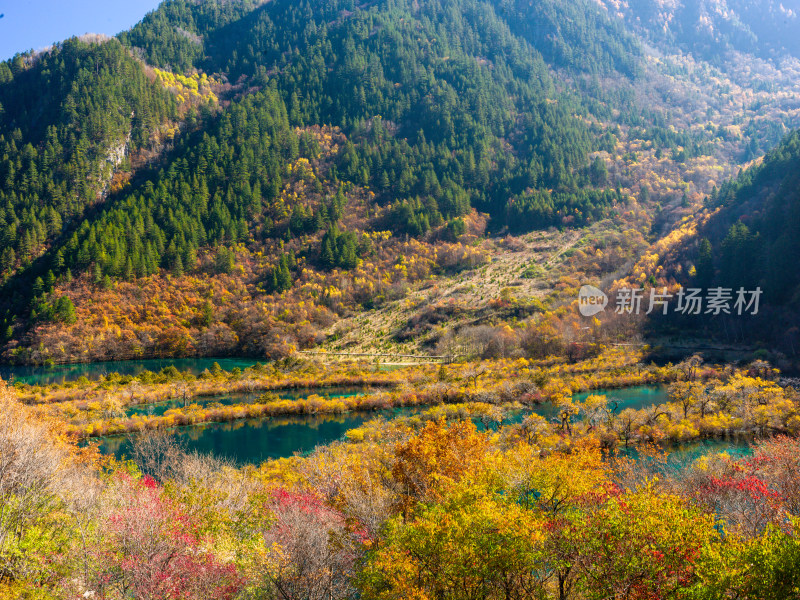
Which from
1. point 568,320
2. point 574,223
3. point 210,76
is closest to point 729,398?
point 568,320

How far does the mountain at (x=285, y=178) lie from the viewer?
356ft

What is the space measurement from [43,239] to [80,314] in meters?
31.3

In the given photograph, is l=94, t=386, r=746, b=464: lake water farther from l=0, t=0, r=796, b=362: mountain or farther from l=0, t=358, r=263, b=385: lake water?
l=0, t=0, r=796, b=362: mountain

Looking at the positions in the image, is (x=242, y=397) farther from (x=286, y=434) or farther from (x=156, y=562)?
(x=156, y=562)

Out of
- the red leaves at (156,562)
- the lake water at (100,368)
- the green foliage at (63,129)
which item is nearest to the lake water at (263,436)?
the red leaves at (156,562)

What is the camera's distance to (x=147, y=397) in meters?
65.2

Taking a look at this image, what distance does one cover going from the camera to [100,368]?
90188 millimetres

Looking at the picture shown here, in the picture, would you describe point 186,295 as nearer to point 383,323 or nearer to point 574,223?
point 383,323
